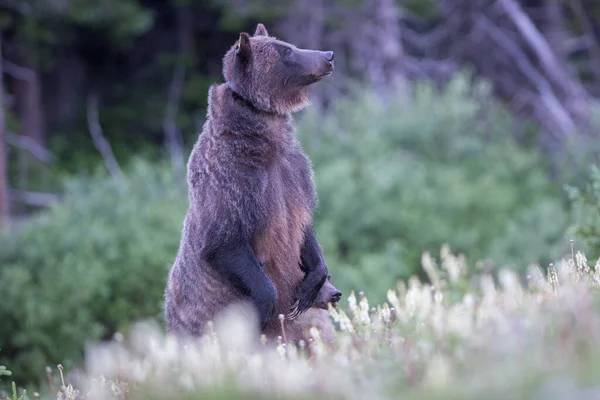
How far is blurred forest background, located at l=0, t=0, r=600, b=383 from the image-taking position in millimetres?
13289

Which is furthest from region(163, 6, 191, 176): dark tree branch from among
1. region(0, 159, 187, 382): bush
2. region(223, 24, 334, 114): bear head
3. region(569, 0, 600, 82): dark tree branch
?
region(223, 24, 334, 114): bear head

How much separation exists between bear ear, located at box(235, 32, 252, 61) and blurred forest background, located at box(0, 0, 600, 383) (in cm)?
304

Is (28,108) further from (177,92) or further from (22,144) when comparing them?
(22,144)

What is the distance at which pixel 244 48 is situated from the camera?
A: 5961 mm

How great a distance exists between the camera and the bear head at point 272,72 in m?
5.89

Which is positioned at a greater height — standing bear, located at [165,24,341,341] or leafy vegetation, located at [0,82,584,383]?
leafy vegetation, located at [0,82,584,383]

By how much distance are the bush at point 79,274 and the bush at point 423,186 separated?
9.23ft

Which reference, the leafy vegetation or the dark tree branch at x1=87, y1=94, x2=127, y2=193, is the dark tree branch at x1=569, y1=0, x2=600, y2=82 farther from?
the dark tree branch at x1=87, y1=94, x2=127, y2=193

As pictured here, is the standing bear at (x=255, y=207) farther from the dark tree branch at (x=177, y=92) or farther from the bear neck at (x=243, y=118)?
the dark tree branch at (x=177, y=92)

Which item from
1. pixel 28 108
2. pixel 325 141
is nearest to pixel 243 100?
pixel 325 141

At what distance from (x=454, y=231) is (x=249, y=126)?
34.0ft

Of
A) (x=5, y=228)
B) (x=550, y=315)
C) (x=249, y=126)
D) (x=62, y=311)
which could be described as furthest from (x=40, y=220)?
(x=550, y=315)

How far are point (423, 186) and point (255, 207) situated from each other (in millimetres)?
11231

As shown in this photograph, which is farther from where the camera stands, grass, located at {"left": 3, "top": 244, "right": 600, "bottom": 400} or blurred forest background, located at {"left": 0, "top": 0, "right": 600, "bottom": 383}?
blurred forest background, located at {"left": 0, "top": 0, "right": 600, "bottom": 383}
